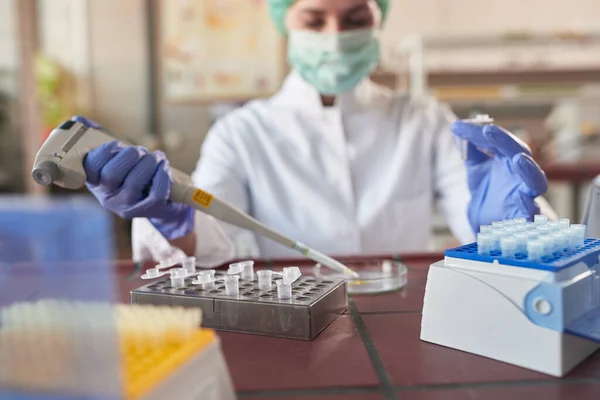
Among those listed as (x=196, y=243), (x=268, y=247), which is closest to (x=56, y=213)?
(x=196, y=243)

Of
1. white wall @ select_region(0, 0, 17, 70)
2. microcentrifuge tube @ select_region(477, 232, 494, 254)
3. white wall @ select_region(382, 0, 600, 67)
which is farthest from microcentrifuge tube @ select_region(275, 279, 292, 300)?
white wall @ select_region(382, 0, 600, 67)

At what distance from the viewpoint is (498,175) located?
40.3 inches

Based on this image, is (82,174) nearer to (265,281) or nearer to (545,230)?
(265,281)

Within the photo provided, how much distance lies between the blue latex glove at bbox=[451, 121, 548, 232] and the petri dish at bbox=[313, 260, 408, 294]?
0.20 meters

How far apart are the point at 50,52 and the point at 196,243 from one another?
3.15m

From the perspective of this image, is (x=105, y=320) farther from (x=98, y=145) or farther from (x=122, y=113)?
(x=122, y=113)

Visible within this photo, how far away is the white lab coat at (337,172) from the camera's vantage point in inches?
55.2

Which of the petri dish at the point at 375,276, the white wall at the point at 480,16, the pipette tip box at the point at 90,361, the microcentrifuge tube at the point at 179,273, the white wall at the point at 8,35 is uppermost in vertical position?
the white wall at the point at 480,16

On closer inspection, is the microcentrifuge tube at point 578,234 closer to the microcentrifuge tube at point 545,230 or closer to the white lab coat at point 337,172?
the microcentrifuge tube at point 545,230

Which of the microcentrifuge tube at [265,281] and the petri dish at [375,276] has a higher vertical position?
the microcentrifuge tube at [265,281]

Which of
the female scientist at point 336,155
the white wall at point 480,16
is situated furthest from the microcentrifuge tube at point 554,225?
the white wall at point 480,16

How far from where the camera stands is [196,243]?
1074 mm

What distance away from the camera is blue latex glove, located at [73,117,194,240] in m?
0.84

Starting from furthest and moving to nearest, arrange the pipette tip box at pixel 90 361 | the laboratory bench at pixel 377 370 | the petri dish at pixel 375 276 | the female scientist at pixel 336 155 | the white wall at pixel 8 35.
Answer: the white wall at pixel 8 35 < the female scientist at pixel 336 155 < the petri dish at pixel 375 276 < the laboratory bench at pixel 377 370 < the pipette tip box at pixel 90 361
